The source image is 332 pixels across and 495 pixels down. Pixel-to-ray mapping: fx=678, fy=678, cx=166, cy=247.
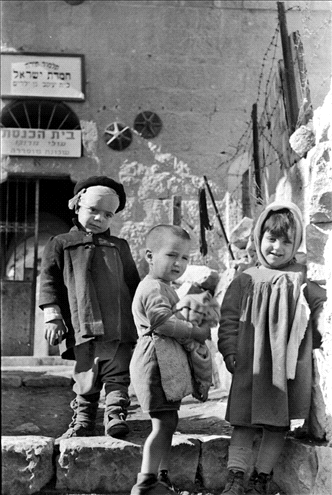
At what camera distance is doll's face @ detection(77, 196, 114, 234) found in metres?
3.55

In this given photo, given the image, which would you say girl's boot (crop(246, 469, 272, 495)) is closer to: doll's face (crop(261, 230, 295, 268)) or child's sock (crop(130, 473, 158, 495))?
child's sock (crop(130, 473, 158, 495))

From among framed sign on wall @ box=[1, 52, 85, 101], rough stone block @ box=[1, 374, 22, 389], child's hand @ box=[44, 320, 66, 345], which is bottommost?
rough stone block @ box=[1, 374, 22, 389]

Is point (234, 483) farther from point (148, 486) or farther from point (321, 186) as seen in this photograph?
point (321, 186)

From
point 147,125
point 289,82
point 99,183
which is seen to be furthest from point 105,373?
point 147,125

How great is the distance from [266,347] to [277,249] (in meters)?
0.49

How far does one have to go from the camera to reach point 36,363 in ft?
24.7

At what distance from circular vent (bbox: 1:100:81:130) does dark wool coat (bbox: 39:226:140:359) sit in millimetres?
4461

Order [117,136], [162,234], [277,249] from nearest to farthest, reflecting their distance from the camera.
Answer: [162,234]
[277,249]
[117,136]

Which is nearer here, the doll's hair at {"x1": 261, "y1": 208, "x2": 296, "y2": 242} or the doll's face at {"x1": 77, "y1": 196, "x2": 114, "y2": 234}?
the doll's hair at {"x1": 261, "y1": 208, "x2": 296, "y2": 242}

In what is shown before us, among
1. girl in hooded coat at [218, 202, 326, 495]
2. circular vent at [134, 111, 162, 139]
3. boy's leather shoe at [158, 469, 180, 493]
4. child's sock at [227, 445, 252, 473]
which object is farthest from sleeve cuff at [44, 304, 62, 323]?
circular vent at [134, 111, 162, 139]

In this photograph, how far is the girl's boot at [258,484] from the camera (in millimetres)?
3039

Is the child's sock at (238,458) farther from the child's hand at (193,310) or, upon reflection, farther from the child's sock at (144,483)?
the child's hand at (193,310)

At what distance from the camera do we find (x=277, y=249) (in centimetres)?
331

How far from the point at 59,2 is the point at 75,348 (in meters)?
5.75
